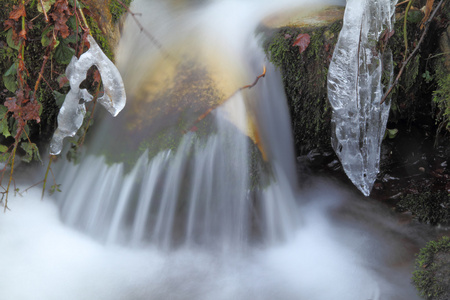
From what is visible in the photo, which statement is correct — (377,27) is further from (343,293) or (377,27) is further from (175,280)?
Answer: (175,280)

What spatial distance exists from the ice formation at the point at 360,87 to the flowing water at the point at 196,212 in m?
0.42

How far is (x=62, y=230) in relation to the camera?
10.5ft

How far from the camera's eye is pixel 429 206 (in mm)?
3311

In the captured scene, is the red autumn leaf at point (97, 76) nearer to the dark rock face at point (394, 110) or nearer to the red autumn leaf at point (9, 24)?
the red autumn leaf at point (9, 24)

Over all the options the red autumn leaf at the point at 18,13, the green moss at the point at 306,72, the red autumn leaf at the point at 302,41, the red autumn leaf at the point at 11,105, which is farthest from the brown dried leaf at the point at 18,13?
the red autumn leaf at the point at 302,41

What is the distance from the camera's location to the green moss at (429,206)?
322 centimetres

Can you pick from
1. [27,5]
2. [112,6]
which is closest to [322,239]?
[112,6]

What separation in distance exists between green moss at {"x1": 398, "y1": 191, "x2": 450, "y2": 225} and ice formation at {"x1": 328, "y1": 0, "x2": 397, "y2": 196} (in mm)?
373

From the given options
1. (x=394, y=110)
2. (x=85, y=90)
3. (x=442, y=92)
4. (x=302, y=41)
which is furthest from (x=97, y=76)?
(x=442, y=92)

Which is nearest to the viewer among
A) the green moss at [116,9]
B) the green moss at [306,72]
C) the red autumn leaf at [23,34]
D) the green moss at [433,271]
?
the green moss at [433,271]

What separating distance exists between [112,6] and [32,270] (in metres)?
1.95

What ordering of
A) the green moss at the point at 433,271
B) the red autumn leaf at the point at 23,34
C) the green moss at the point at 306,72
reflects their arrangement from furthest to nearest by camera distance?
the green moss at the point at 306,72 → the red autumn leaf at the point at 23,34 → the green moss at the point at 433,271

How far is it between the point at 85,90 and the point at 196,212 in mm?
1108

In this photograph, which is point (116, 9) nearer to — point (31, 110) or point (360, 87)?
point (31, 110)
